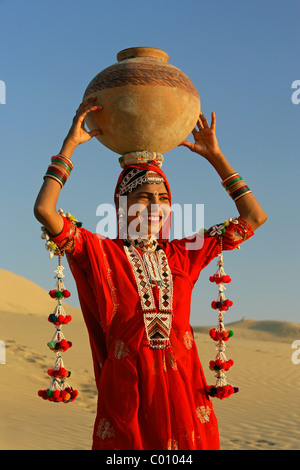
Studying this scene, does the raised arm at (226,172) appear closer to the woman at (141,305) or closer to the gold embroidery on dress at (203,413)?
the woman at (141,305)

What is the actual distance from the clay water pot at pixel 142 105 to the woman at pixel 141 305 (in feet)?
0.47

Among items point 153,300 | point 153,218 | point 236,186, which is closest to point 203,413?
point 153,300

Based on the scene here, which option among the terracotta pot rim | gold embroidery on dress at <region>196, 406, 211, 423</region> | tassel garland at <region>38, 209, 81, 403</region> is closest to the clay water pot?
the terracotta pot rim

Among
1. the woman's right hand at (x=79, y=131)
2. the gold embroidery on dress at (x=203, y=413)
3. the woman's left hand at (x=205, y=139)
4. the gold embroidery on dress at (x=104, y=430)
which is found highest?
the woman's left hand at (x=205, y=139)

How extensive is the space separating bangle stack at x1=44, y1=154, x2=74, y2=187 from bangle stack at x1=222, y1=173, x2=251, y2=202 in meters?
1.38

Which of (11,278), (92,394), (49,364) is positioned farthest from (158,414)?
(11,278)

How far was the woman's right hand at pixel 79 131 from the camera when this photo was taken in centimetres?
489

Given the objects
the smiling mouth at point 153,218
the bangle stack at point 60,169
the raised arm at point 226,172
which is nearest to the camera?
the bangle stack at point 60,169

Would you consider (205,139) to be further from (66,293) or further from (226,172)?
(66,293)

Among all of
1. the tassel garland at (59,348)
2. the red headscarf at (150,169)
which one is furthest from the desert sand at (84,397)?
the red headscarf at (150,169)

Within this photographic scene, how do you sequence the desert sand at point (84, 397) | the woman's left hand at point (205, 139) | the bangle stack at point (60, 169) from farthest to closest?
the desert sand at point (84, 397)
the woman's left hand at point (205, 139)
the bangle stack at point (60, 169)
